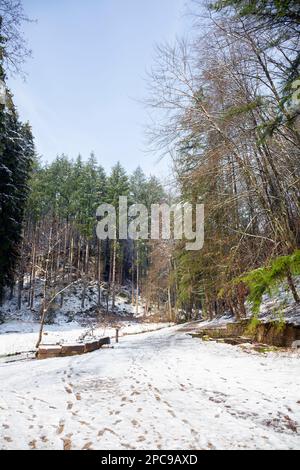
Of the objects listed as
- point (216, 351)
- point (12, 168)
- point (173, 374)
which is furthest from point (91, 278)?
point (173, 374)

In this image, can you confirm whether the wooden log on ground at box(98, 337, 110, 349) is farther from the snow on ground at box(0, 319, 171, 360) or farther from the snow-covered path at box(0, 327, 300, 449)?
the snow-covered path at box(0, 327, 300, 449)

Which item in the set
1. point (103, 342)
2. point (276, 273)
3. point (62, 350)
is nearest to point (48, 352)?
point (62, 350)

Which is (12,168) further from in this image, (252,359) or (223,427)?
(223,427)

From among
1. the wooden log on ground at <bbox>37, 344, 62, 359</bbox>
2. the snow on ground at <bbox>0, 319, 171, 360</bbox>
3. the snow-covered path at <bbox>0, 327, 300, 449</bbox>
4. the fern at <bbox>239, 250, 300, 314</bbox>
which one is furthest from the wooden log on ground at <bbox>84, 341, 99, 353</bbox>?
the fern at <bbox>239, 250, 300, 314</bbox>

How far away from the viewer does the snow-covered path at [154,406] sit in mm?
2904

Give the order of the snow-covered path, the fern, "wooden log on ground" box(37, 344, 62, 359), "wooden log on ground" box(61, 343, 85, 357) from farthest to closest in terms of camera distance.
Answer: "wooden log on ground" box(61, 343, 85, 357), "wooden log on ground" box(37, 344, 62, 359), the fern, the snow-covered path

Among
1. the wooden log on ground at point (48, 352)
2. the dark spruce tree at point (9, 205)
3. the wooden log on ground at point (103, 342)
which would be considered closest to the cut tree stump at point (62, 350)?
the wooden log on ground at point (48, 352)

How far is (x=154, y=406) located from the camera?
389 centimetres

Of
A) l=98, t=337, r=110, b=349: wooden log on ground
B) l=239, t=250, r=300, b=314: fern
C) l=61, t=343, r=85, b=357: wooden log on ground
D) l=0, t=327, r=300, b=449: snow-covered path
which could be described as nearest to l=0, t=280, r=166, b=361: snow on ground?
l=98, t=337, r=110, b=349: wooden log on ground

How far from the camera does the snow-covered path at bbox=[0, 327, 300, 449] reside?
114 inches

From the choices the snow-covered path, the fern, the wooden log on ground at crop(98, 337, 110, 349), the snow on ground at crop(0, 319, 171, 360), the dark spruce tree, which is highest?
the dark spruce tree

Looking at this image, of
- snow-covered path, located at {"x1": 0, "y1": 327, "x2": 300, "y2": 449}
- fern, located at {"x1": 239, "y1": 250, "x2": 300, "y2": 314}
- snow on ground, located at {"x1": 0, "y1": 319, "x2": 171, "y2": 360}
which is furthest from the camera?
snow on ground, located at {"x1": 0, "y1": 319, "x2": 171, "y2": 360}

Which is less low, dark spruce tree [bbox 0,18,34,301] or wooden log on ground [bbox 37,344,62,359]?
dark spruce tree [bbox 0,18,34,301]

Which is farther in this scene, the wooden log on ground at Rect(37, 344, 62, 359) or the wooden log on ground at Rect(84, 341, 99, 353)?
the wooden log on ground at Rect(84, 341, 99, 353)
